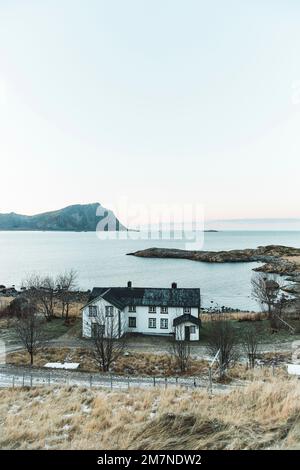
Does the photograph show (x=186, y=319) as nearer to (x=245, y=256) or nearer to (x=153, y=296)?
(x=153, y=296)

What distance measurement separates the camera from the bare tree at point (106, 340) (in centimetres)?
2039

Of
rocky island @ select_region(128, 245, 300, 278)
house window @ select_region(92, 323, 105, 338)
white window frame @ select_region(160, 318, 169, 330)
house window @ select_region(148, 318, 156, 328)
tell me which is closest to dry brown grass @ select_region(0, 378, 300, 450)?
house window @ select_region(92, 323, 105, 338)

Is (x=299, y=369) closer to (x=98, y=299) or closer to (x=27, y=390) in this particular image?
(x=27, y=390)

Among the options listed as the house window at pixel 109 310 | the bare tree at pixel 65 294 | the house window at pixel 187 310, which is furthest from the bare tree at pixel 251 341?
the bare tree at pixel 65 294

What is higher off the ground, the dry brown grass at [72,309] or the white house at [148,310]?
the white house at [148,310]

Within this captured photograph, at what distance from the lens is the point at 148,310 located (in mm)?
31688

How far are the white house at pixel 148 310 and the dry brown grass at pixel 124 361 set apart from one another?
4531 mm

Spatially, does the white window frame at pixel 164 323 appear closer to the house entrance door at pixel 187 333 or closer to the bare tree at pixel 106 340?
the house entrance door at pixel 187 333

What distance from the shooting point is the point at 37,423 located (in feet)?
22.5

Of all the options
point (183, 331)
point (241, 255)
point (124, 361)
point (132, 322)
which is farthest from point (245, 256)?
point (124, 361)

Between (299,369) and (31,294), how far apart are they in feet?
110

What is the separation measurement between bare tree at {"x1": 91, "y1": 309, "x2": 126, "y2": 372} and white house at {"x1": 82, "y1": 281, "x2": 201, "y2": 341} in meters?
0.18

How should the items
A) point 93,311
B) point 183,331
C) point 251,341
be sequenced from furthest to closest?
point 93,311 < point 183,331 < point 251,341

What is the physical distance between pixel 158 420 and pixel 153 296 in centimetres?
2619
